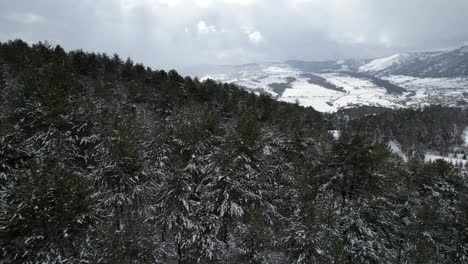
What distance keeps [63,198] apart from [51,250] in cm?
291

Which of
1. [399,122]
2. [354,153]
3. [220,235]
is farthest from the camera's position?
[399,122]

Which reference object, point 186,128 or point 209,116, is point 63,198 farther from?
point 209,116

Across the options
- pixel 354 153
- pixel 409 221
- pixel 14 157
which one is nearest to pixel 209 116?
pixel 354 153

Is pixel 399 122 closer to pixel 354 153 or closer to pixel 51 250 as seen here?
pixel 354 153

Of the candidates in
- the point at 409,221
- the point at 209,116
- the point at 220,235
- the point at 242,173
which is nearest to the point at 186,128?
the point at 209,116

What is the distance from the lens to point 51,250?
1753 cm

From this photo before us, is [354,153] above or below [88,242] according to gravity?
above

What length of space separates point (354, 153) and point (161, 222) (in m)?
14.8

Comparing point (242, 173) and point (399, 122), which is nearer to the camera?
point (242, 173)

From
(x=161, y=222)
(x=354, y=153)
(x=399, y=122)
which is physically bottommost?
(x=399, y=122)

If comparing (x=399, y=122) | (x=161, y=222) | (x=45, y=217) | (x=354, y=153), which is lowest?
(x=399, y=122)

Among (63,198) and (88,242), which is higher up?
(63,198)

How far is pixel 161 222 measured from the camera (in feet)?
76.9

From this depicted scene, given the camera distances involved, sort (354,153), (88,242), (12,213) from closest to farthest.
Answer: (12,213) < (88,242) < (354,153)
